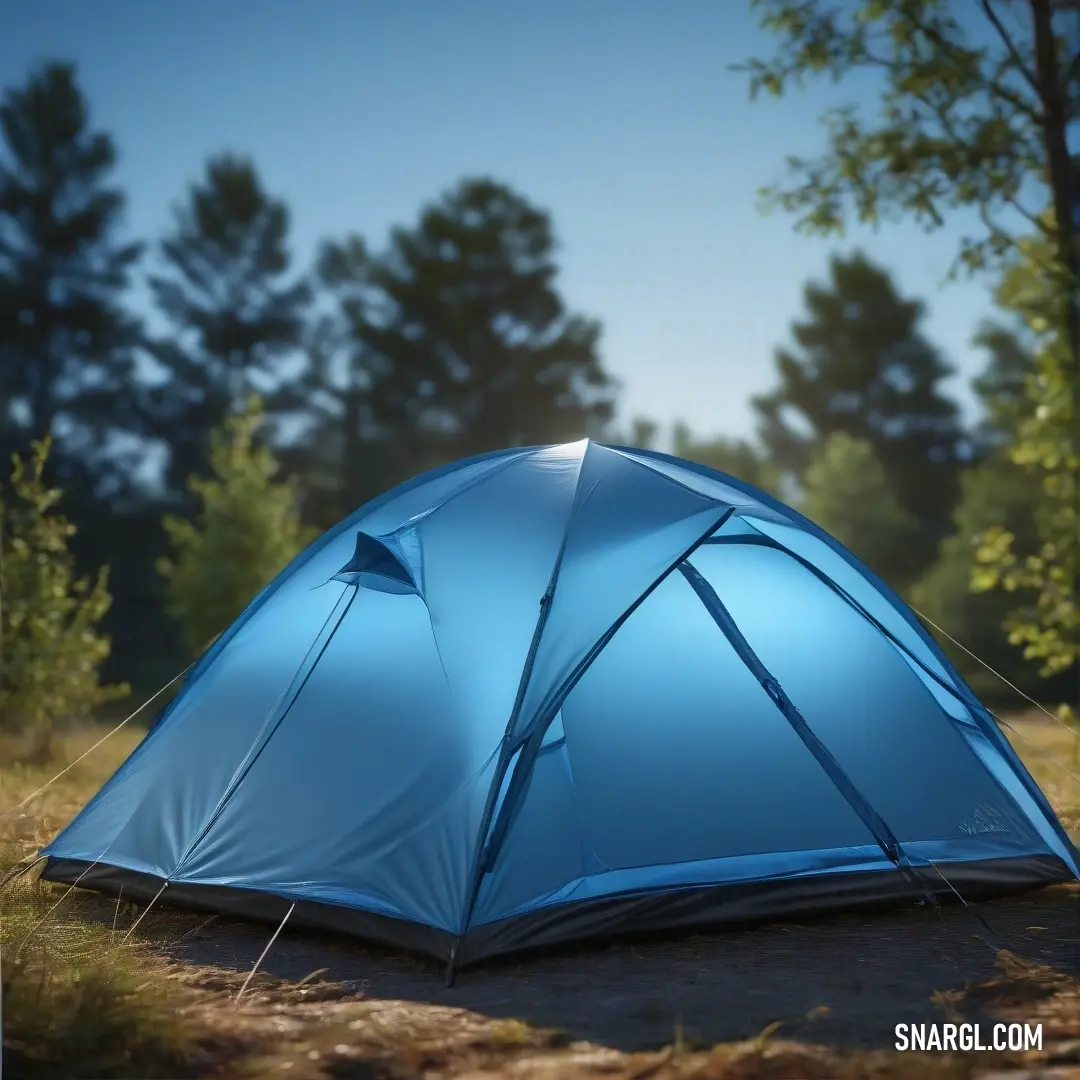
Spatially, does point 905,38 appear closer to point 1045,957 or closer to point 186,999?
point 1045,957

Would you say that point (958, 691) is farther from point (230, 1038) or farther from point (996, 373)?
point (996, 373)

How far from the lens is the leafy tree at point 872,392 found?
87.6 feet

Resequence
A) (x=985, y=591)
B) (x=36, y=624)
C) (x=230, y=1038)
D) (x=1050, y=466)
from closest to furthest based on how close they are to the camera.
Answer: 1. (x=230, y=1038)
2. (x=1050, y=466)
3. (x=36, y=624)
4. (x=985, y=591)

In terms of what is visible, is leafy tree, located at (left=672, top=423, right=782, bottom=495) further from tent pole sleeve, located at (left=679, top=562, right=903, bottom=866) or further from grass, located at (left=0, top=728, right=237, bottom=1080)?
grass, located at (left=0, top=728, right=237, bottom=1080)

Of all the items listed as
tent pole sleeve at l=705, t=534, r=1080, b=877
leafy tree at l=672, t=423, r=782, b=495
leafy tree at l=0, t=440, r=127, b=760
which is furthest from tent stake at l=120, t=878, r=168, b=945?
leafy tree at l=672, t=423, r=782, b=495

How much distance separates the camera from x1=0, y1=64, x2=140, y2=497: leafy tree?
925 inches

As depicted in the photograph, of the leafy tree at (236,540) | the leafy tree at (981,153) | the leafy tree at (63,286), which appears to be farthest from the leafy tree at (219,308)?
the leafy tree at (981,153)

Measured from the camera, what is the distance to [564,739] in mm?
5117

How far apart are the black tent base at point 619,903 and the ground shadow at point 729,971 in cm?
7

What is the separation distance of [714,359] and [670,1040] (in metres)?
24.7

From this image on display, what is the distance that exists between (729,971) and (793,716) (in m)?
1.28

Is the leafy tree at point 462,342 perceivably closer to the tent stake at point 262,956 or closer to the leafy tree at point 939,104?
the leafy tree at point 939,104

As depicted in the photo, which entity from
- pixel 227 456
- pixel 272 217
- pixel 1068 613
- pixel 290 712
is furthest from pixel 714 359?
pixel 290 712

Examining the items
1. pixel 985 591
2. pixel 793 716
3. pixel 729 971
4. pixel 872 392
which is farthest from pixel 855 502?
pixel 729 971
